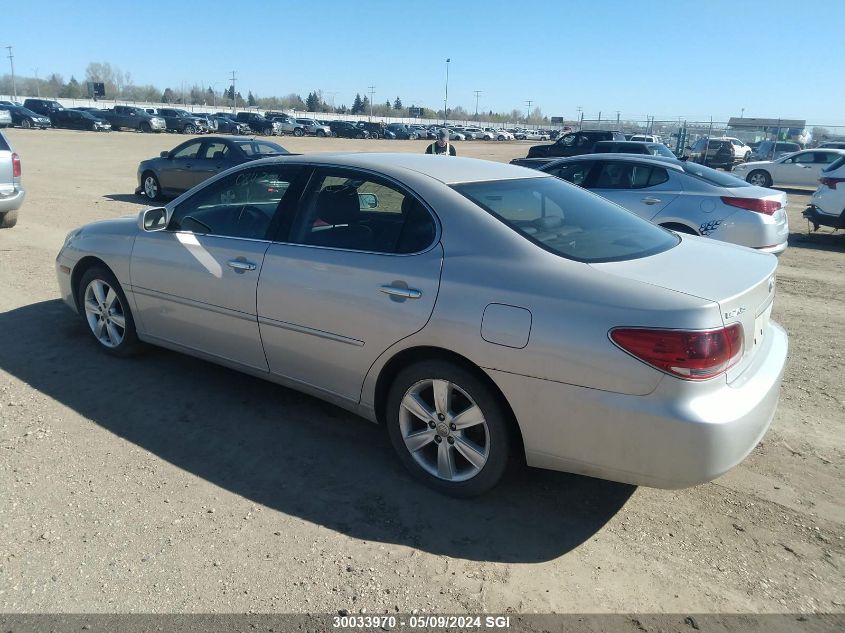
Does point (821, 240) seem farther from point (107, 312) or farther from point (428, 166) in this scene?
point (107, 312)

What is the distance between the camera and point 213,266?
4.30 m

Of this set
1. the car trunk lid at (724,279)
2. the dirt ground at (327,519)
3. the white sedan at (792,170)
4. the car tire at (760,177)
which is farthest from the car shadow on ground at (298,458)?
the car tire at (760,177)

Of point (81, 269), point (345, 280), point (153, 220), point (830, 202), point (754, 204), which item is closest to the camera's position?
point (345, 280)

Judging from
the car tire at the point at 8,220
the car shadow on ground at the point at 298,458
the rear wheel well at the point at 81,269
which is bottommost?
the car shadow on ground at the point at 298,458

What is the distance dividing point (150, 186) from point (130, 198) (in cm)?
51

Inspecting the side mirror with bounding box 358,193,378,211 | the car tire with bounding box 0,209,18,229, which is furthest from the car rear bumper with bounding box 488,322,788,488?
the car tire with bounding box 0,209,18,229

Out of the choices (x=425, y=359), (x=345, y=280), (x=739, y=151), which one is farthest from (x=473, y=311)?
(x=739, y=151)

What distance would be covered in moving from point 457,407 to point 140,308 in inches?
106

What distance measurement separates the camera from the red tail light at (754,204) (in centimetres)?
834

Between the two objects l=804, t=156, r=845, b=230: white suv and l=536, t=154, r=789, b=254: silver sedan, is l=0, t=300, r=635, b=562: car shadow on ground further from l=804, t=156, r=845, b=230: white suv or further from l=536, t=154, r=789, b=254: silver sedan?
l=804, t=156, r=845, b=230: white suv

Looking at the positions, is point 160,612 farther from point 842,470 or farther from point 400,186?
point 842,470

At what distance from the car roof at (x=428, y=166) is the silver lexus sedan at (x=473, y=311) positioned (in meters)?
0.02

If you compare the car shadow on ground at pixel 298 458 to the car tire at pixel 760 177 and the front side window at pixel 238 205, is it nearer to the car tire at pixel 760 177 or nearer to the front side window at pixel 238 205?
the front side window at pixel 238 205

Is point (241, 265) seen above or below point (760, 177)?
above
